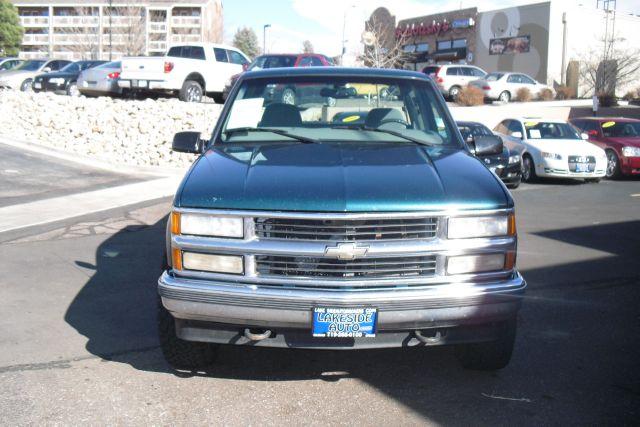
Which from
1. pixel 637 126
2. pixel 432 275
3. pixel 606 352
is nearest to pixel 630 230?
pixel 606 352

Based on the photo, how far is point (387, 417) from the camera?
3920 mm

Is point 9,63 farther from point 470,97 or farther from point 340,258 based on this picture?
point 340,258

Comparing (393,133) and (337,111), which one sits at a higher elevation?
(337,111)

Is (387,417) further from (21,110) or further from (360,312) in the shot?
(21,110)

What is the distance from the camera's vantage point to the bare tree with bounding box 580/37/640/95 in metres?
39.5

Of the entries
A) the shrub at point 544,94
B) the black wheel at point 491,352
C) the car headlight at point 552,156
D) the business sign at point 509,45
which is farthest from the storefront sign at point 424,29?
the black wheel at point 491,352

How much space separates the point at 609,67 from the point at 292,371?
130ft

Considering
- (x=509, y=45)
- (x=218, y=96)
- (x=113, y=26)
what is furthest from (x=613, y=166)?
(x=113, y=26)

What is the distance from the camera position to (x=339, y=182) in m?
3.93

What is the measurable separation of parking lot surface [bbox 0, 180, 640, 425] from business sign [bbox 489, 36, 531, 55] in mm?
39271

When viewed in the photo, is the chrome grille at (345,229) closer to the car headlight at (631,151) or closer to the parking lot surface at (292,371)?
the parking lot surface at (292,371)

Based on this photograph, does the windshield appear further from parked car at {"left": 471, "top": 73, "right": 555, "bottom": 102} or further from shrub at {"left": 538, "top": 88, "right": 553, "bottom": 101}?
shrub at {"left": 538, "top": 88, "right": 553, "bottom": 101}

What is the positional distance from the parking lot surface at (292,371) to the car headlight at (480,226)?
99 cm

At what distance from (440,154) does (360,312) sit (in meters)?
1.40
